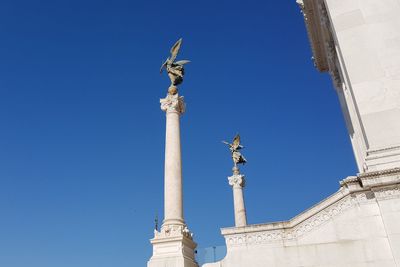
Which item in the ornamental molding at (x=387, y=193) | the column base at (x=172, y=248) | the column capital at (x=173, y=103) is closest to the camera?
the ornamental molding at (x=387, y=193)

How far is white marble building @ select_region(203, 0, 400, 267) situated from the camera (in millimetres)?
12922

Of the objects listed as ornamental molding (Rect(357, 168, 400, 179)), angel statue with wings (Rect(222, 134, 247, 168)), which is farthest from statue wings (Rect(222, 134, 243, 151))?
ornamental molding (Rect(357, 168, 400, 179))

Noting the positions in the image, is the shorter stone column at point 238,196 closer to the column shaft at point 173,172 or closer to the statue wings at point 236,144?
the statue wings at point 236,144

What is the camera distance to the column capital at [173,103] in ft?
72.6

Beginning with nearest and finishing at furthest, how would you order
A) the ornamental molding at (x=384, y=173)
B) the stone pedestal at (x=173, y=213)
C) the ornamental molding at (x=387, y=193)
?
the ornamental molding at (x=387, y=193) → the ornamental molding at (x=384, y=173) → the stone pedestal at (x=173, y=213)

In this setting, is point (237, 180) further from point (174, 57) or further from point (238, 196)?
point (174, 57)

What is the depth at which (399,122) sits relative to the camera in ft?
50.4

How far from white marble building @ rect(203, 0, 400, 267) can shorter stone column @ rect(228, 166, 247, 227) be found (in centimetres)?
1973

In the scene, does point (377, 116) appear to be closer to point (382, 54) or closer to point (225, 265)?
point (382, 54)

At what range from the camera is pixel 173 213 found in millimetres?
18484

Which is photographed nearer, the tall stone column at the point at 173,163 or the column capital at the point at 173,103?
the tall stone column at the point at 173,163

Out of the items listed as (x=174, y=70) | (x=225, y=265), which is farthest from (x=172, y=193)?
(x=174, y=70)

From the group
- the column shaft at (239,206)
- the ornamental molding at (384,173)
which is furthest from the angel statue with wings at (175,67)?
the column shaft at (239,206)

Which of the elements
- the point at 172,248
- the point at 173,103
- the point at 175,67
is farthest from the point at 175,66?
the point at 172,248
